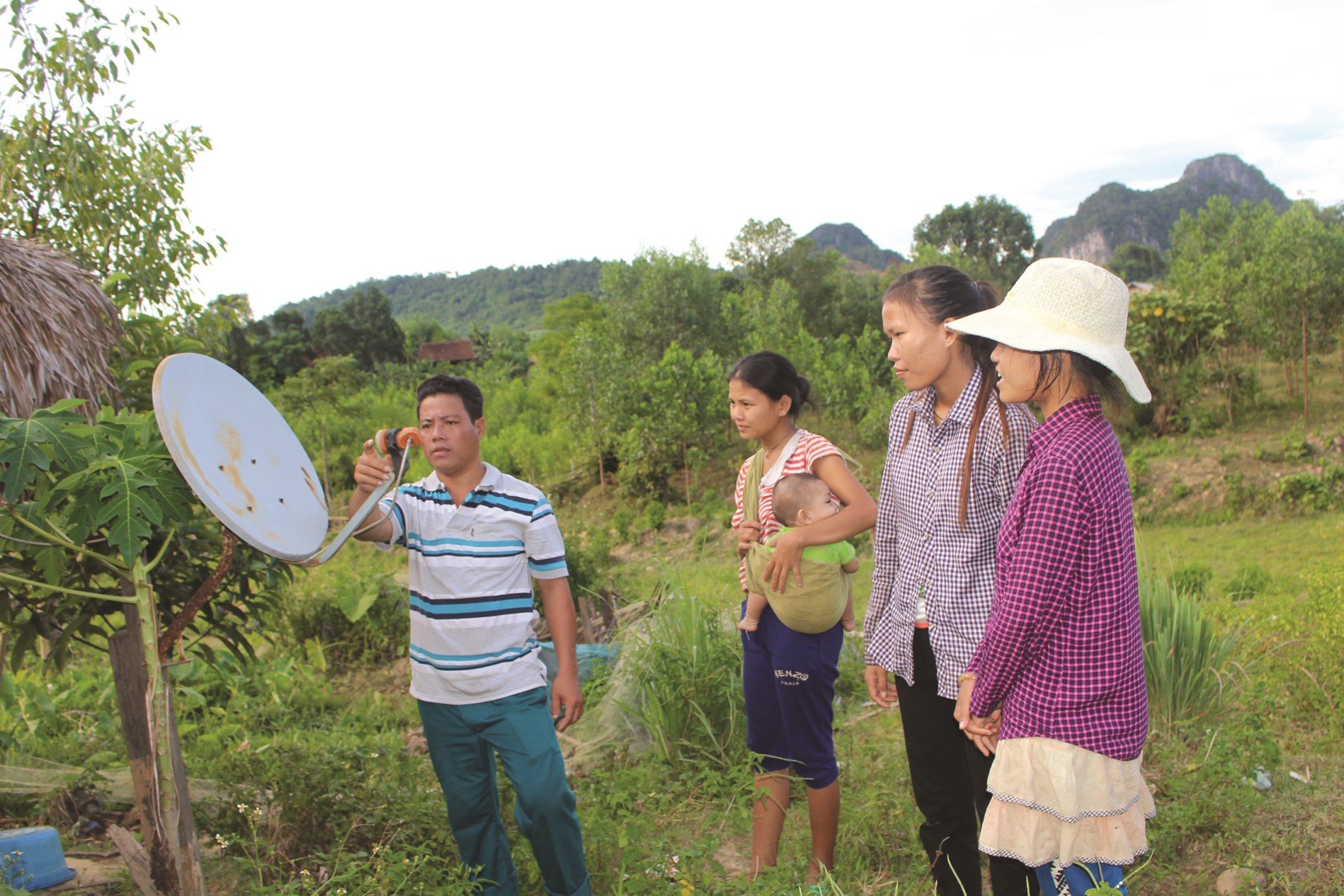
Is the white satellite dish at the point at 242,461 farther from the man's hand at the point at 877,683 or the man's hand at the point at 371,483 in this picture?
the man's hand at the point at 877,683

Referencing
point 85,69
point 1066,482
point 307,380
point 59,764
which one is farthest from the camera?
point 307,380

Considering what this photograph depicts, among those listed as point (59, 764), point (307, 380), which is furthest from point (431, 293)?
point (59, 764)

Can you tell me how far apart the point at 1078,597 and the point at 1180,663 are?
2448 mm

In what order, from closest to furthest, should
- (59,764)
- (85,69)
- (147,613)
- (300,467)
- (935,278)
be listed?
(147,613)
(935,278)
(300,467)
(59,764)
(85,69)

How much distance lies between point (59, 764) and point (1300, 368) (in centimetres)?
1653

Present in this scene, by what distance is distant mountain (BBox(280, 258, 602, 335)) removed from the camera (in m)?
81.7

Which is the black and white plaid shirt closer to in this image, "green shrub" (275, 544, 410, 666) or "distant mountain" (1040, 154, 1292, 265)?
"green shrub" (275, 544, 410, 666)

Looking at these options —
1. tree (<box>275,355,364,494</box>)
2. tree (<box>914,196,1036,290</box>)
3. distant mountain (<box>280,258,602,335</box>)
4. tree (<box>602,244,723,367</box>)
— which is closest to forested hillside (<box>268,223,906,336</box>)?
distant mountain (<box>280,258,602,335</box>)

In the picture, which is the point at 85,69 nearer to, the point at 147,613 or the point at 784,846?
the point at 147,613

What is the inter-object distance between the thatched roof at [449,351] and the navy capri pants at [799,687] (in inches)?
1247

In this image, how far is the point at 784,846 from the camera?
9.75 feet

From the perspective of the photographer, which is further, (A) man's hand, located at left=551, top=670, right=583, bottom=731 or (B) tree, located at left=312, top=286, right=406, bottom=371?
(B) tree, located at left=312, top=286, right=406, bottom=371

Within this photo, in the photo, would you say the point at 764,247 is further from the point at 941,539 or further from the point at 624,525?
the point at 941,539

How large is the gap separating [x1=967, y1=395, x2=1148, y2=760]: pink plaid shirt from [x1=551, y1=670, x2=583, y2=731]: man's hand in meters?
1.22
